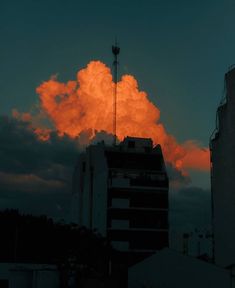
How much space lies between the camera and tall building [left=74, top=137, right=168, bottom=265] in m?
88.2

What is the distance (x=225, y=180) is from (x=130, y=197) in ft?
131

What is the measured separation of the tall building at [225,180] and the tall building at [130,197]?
112 ft

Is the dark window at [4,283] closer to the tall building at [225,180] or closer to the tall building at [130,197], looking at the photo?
the tall building at [130,197]

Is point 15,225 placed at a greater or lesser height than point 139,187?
A: lesser

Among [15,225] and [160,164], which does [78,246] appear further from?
[160,164]

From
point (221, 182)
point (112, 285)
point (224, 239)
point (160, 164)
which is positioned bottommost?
point (112, 285)

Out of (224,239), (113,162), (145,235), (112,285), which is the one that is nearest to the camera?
A: (224,239)

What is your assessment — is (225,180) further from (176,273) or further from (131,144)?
(131,144)

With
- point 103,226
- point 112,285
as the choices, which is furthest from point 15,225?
point 112,285

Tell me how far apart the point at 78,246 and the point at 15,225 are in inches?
449

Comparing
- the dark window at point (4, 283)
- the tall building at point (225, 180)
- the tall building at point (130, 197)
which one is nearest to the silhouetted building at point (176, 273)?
the tall building at point (225, 180)

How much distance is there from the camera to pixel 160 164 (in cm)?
9638

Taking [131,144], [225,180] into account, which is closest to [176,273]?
[225,180]

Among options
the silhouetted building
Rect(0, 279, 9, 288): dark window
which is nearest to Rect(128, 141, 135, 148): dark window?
Rect(0, 279, 9, 288): dark window
